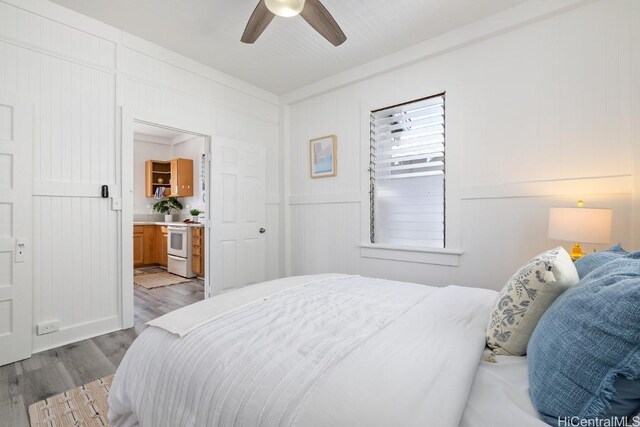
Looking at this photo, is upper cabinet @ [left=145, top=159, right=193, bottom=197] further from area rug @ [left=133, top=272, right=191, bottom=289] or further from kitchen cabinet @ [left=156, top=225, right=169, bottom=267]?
area rug @ [left=133, top=272, right=191, bottom=289]

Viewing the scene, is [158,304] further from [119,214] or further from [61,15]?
[61,15]

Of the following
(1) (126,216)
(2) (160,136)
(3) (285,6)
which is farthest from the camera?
(2) (160,136)

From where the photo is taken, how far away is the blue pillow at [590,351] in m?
0.62

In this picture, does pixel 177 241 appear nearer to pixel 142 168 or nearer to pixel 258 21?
pixel 142 168

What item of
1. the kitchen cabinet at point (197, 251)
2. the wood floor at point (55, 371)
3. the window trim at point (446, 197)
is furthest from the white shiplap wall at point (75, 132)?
the window trim at point (446, 197)

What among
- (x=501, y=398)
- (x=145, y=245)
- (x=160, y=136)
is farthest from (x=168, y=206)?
(x=501, y=398)

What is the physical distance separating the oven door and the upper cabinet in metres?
1.01

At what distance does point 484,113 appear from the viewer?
2.72 m

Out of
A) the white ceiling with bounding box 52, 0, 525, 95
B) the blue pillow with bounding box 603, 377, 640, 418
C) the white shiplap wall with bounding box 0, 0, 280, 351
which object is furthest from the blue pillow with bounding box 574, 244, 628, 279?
the white shiplap wall with bounding box 0, 0, 280, 351

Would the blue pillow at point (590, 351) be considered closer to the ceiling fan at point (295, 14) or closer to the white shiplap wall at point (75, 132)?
the ceiling fan at point (295, 14)

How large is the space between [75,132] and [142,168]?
4.28 meters

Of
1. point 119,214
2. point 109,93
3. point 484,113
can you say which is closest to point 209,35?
point 109,93

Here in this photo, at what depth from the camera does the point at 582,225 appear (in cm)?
191

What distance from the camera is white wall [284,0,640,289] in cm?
218
